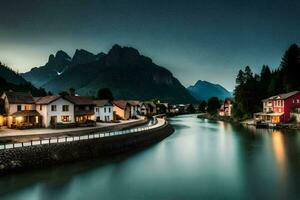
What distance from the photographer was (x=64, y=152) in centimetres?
2739

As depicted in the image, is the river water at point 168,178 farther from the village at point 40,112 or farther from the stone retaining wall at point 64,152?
the village at point 40,112

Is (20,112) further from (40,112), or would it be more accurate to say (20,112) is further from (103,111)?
(103,111)

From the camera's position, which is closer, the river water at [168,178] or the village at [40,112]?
the river water at [168,178]

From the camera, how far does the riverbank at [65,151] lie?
76.2 feet

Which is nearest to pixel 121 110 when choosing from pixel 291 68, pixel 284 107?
pixel 284 107

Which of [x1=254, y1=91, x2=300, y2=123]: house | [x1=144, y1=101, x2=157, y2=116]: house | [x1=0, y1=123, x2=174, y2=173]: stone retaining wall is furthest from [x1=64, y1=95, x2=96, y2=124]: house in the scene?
[x1=144, y1=101, x2=157, y2=116]: house

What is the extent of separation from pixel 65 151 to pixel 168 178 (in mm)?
11181

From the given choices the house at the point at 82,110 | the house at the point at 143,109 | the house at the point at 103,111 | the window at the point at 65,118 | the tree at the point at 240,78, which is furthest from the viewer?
the house at the point at 143,109

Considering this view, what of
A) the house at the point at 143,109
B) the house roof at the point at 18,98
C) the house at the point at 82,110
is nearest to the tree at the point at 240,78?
the house at the point at 143,109

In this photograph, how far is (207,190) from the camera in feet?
66.1

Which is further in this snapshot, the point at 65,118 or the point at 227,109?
the point at 227,109

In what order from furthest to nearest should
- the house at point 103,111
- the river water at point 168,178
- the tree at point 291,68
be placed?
1. the tree at point 291,68
2. the house at point 103,111
3. the river water at point 168,178

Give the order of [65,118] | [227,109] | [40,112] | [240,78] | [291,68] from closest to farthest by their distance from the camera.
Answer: [40,112], [65,118], [291,68], [240,78], [227,109]

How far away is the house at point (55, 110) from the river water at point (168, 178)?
18.7 meters
